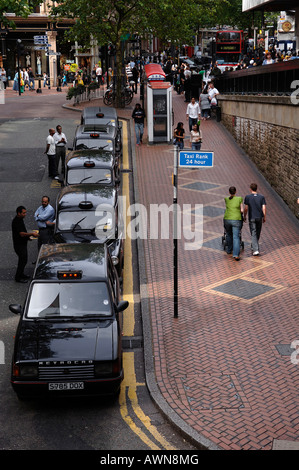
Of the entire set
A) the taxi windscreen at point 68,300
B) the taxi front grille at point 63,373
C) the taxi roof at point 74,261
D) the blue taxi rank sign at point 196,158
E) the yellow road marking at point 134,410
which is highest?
the blue taxi rank sign at point 196,158

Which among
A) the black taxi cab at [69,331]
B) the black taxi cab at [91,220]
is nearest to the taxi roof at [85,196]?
the black taxi cab at [91,220]

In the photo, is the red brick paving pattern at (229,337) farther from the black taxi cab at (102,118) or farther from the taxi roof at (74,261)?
the black taxi cab at (102,118)

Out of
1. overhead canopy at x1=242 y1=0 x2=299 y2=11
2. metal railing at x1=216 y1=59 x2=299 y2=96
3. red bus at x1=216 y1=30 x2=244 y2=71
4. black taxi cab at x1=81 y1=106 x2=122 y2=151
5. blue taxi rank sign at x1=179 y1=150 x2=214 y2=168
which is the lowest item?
black taxi cab at x1=81 y1=106 x2=122 y2=151

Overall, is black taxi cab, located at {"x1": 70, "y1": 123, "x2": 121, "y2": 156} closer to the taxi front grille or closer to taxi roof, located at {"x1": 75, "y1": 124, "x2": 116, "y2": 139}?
taxi roof, located at {"x1": 75, "y1": 124, "x2": 116, "y2": 139}

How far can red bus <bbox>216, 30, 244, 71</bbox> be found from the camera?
59219 millimetres

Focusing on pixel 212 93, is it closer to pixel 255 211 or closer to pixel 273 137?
pixel 273 137

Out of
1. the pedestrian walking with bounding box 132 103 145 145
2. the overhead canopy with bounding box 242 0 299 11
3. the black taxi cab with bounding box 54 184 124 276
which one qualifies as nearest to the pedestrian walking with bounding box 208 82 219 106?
the overhead canopy with bounding box 242 0 299 11

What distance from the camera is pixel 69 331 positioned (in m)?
9.94

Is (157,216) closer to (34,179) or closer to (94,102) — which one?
(34,179)

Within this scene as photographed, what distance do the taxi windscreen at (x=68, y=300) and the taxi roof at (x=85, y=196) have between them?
4.68 m

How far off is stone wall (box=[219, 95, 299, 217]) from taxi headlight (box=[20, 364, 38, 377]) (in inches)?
459

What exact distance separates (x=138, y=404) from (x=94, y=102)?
33.6 metres

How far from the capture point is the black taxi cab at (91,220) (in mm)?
14438
